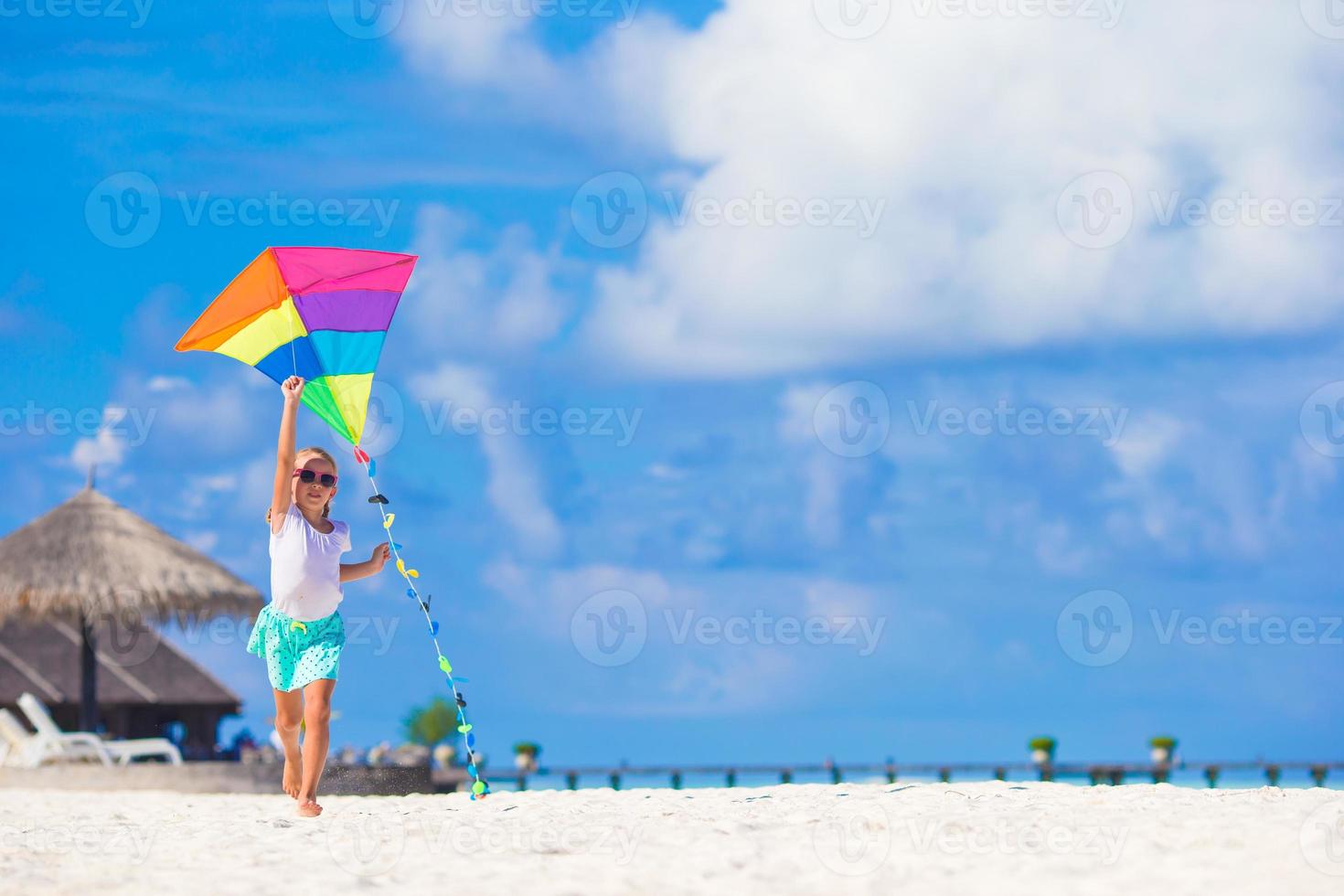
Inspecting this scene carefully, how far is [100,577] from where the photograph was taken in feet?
62.8

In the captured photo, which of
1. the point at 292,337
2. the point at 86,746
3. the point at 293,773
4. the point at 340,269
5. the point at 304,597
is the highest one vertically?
the point at 340,269

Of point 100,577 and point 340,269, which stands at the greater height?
point 340,269

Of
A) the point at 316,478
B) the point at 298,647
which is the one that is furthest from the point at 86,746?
the point at 316,478

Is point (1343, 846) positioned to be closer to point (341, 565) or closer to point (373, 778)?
point (341, 565)

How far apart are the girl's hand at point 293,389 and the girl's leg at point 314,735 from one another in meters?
1.67

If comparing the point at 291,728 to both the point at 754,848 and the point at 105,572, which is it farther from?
the point at 105,572

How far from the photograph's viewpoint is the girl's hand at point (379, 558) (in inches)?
367

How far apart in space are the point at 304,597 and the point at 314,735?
2.70 feet

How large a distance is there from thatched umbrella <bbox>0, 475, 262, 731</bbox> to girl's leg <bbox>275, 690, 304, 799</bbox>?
10.3 m

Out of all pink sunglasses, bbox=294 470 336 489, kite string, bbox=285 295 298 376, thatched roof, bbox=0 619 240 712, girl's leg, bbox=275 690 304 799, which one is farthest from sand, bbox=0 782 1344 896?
thatched roof, bbox=0 619 240 712

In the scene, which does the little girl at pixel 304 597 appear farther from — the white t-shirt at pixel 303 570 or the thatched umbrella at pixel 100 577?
the thatched umbrella at pixel 100 577

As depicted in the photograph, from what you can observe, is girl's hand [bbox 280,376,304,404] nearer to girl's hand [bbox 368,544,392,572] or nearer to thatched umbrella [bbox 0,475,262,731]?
girl's hand [bbox 368,544,392,572]

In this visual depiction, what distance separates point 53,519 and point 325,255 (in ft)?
40.7

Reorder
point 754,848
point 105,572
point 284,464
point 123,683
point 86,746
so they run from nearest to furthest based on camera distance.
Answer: point 754,848 < point 284,464 < point 86,746 < point 105,572 < point 123,683
